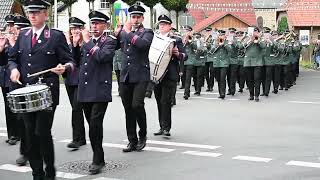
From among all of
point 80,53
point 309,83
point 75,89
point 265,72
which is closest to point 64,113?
point 75,89

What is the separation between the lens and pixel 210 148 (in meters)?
9.52

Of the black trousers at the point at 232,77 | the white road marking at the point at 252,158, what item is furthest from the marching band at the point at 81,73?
the black trousers at the point at 232,77

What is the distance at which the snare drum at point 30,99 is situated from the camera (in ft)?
21.5

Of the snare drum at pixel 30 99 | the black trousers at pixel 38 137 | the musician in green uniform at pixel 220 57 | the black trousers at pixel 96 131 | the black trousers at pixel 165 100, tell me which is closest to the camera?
the snare drum at pixel 30 99

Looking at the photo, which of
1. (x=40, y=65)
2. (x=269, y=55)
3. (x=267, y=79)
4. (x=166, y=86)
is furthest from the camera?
(x=269, y=55)

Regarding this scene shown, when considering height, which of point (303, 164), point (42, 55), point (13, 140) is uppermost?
point (42, 55)

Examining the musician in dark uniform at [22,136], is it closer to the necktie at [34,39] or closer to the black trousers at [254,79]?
the necktie at [34,39]

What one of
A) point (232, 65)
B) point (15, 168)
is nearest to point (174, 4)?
point (232, 65)

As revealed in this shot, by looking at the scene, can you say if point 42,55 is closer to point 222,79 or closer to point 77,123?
point 77,123

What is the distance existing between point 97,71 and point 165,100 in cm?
252

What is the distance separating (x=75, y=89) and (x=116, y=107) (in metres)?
5.13

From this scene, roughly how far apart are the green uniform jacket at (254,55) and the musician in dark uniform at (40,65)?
10659 mm

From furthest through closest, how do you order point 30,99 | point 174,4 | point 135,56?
point 174,4 < point 135,56 < point 30,99

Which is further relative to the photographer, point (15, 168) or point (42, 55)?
point (15, 168)
